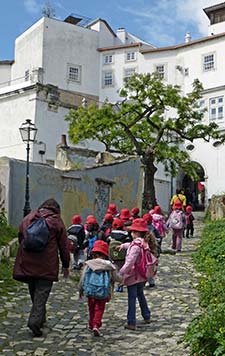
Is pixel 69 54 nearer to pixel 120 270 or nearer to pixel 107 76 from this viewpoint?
pixel 107 76

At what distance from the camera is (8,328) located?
768cm

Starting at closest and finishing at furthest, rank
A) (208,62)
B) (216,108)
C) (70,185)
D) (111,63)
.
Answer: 1. (70,185)
2. (216,108)
3. (208,62)
4. (111,63)

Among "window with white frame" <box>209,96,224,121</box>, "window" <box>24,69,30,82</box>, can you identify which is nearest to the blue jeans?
"window with white frame" <box>209,96,224,121</box>

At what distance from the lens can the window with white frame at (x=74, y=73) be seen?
170ft

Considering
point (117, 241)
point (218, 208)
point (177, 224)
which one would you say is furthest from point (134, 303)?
point (218, 208)

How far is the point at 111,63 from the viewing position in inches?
2105

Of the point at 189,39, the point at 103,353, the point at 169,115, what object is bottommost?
the point at 103,353

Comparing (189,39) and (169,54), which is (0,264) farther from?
(189,39)

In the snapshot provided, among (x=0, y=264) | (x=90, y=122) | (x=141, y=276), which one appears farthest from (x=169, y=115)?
(x=141, y=276)

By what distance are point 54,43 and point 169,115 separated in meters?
12.7

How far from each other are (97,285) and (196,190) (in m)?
37.9

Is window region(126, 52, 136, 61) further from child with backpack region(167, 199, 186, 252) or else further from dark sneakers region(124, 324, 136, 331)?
dark sneakers region(124, 324, 136, 331)

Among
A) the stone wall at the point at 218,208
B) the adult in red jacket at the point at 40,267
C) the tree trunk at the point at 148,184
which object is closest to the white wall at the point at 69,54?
the tree trunk at the point at 148,184

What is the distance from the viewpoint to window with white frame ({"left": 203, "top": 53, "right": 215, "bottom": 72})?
47.8 metres
